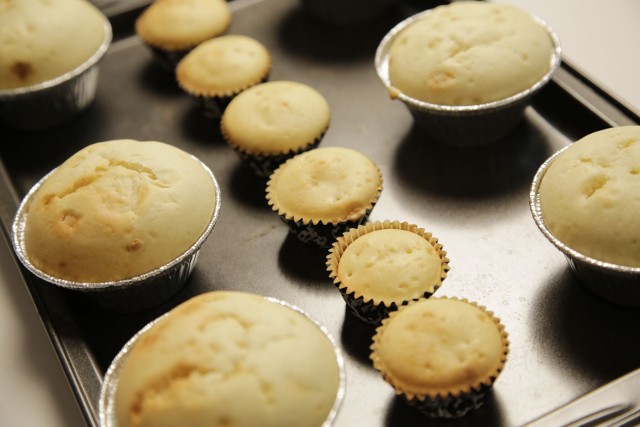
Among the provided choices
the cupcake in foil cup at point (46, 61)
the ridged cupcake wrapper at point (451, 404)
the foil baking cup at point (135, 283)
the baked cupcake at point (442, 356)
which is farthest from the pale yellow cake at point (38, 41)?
the ridged cupcake wrapper at point (451, 404)

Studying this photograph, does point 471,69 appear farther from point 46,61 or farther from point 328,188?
point 46,61

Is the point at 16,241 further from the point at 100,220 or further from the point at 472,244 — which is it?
the point at 472,244

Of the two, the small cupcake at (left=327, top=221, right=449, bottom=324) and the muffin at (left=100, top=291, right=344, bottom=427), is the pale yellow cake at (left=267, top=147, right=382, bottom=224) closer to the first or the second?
the small cupcake at (left=327, top=221, right=449, bottom=324)

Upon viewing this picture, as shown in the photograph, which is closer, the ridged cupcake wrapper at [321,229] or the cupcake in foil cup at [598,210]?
the cupcake in foil cup at [598,210]

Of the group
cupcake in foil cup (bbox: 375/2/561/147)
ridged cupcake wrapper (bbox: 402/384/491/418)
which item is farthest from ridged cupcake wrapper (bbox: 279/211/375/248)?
ridged cupcake wrapper (bbox: 402/384/491/418)

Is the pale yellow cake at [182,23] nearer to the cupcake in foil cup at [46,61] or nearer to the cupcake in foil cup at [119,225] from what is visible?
the cupcake in foil cup at [46,61]

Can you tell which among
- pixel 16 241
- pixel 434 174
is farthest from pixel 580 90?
pixel 16 241
